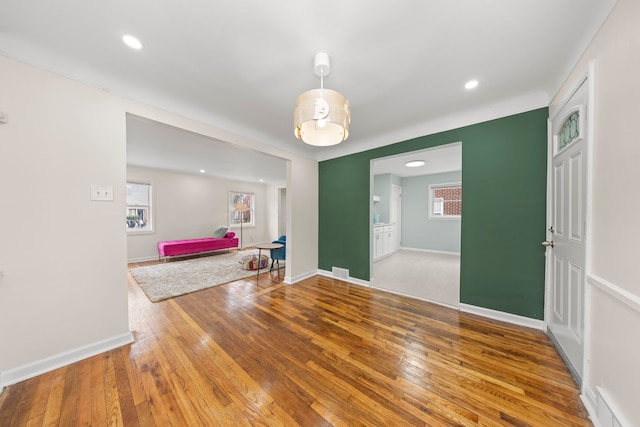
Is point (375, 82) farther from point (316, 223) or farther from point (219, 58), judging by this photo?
point (316, 223)

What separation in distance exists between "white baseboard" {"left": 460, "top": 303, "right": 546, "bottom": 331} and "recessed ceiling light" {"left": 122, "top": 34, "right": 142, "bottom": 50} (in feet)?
13.7

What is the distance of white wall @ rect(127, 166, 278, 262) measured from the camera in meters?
5.48

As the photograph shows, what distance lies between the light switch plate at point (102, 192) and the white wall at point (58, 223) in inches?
1.5

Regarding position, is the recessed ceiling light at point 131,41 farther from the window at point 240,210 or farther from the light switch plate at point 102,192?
the window at point 240,210

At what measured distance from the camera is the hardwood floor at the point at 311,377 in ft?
4.11

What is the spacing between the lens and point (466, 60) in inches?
66.5

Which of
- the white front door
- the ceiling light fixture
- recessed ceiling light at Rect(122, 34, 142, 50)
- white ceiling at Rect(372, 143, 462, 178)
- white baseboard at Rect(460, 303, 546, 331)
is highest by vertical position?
recessed ceiling light at Rect(122, 34, 142, 50)

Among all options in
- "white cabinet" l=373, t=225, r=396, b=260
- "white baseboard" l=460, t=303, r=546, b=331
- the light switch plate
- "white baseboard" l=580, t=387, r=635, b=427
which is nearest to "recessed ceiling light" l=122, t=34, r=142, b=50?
the light switch plate

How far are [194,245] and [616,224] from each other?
688 cm

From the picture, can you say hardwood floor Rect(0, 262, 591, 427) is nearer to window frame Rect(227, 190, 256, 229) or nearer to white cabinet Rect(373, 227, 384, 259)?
white cabinet Rect(373, 227, 384, 259)

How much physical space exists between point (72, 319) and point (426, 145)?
14.0 ft

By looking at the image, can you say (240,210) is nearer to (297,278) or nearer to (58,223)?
(297,278)

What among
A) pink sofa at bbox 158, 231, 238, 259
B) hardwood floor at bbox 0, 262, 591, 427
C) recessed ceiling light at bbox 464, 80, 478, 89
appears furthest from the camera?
pink sofa at bbox 158, 231, 238, 259

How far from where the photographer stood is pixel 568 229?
1690mm
